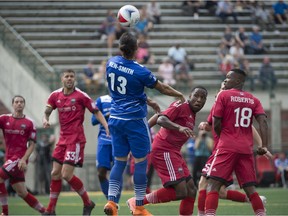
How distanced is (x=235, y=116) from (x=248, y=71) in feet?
68.8

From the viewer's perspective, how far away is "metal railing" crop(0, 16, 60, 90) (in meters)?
31.5

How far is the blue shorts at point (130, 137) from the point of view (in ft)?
47.4

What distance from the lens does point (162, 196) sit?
599 inches

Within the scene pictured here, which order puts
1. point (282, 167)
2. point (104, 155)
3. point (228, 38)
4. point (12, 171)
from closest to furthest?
1. point (12, 171)
2. point (104, 155)
3. point (282, 167)
4. point (228, 38)

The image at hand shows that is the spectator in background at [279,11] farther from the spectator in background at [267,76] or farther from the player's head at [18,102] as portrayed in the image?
the player's head at [18,102]

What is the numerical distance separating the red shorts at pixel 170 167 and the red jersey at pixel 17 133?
3599 mm

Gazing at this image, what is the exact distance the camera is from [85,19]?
3756 cm

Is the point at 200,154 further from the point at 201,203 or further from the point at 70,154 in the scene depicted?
the point at 201,203

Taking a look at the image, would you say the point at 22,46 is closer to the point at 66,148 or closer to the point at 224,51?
the point at 224,51

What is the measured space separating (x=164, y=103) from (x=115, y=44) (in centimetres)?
478

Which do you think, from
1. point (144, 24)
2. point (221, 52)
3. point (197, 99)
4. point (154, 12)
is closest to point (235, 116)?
point (197, 99)

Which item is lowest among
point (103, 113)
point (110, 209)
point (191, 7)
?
point (110, 209)

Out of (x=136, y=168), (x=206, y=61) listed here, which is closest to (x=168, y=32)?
(x=206, y=61)

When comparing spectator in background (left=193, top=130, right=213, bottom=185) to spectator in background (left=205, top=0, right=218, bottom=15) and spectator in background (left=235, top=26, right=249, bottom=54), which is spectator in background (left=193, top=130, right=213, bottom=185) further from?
spectator in background (left=205, top=0, right=218, bottom=15)
